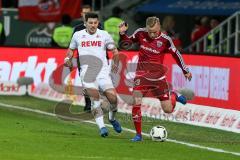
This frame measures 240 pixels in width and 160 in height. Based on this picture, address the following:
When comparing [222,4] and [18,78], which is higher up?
[222,4]

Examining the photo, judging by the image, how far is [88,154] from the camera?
46.8 feet

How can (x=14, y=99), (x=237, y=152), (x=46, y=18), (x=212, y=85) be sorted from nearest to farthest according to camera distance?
(x=237, y=152) < (x=212, y=85) < (x=14, y=99) < (x=46, y=18)

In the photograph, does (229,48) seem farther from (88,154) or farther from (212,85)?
(88,154)

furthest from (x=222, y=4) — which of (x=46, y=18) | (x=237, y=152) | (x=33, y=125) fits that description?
(x=237, y=152)

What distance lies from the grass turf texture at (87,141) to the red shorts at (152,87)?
2.76ft

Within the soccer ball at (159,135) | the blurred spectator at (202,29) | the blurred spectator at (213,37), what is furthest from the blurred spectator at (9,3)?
the soccer ball at (159,135)

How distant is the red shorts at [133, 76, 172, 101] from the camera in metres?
17.0

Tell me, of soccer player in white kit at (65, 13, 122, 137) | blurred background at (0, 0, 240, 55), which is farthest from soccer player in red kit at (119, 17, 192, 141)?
blurred background at (0, 0, 240, 55)

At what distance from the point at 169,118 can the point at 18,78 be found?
6.12 meters

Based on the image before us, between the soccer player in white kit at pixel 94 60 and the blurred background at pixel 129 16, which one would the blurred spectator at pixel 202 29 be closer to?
the blurred background at pixel 129 16

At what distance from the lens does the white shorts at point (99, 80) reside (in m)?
17.3

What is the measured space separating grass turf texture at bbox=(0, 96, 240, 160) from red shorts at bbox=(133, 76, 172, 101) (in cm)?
84

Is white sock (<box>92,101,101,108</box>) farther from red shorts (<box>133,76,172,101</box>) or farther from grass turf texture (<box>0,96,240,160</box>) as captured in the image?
red shorts (<box>133,76,172,101</box>)

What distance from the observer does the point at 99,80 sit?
17.3 m
